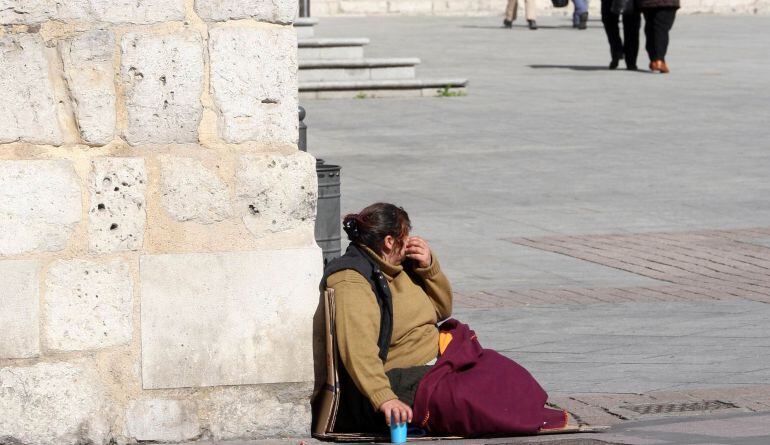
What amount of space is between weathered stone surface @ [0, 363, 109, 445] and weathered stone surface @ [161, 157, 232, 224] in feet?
2.18

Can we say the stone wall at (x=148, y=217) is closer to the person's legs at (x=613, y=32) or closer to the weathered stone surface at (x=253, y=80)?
the weathered stone surface at (x=253, y=80)

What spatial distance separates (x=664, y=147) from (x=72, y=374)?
32.3ft

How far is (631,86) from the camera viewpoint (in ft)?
63.7

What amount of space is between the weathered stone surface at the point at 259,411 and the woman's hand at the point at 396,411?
417mm

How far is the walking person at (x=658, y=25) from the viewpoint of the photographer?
67.8 ft

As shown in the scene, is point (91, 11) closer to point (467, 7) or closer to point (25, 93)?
point (25, 93)

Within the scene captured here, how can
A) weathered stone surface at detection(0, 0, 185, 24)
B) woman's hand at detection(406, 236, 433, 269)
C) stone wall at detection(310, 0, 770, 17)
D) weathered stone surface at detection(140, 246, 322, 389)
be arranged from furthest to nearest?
stone wall at detection(310, 0, 770, 17) → woman's hand at detection(406, 236, 433, 269) → weathered stone surface at detection(140, 246, 322, 389) → weathered stone surface at detection(0, 0, 185, 24)

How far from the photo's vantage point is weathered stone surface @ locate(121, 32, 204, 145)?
541 cm

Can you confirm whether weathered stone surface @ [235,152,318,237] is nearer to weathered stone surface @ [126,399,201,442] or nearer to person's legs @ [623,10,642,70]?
weathered stone surface @ [126,399,201,442]

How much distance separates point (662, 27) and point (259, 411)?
16066 mm

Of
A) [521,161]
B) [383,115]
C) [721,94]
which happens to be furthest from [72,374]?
[721,94]

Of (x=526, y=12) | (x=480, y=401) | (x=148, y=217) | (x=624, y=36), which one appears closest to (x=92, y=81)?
(x=148, y=217)

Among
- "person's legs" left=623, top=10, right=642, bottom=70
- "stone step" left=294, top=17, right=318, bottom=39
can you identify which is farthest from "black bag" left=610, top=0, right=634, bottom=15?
"stone step" left=294, top=17, right=318, bottom=39

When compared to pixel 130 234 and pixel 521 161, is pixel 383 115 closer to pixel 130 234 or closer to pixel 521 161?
pixel 521 161
